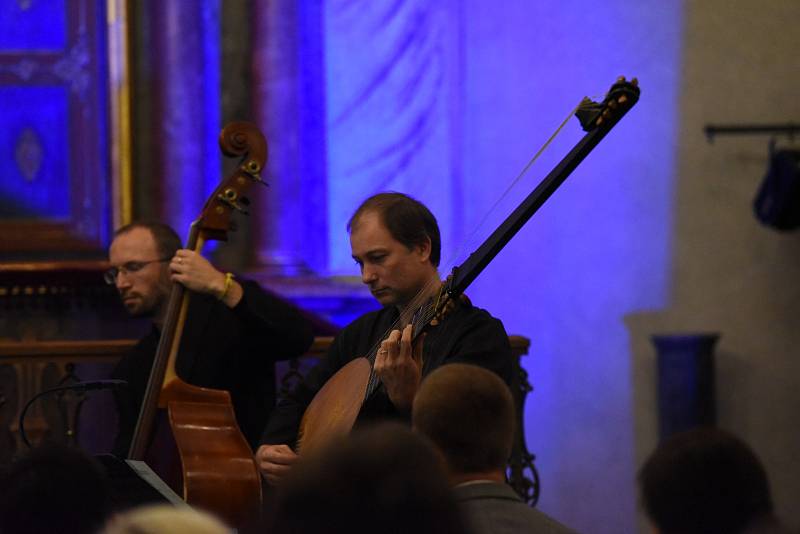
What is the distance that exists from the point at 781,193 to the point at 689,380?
3.49 ft

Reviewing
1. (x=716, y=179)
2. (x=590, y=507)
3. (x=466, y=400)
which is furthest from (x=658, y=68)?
(x=466, y=400)

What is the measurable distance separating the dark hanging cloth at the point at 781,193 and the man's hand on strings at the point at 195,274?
323cm

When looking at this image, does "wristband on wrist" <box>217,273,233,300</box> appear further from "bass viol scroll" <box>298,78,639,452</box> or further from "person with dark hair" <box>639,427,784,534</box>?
"person with dark hair" <box>639,427,784,534</box>

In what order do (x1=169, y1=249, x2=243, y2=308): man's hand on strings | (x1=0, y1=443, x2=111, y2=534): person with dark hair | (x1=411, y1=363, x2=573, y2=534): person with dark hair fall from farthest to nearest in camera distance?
(x1=169, y1=249, x2=243, y2=308): man's hand on strings, (x1=411, y1=363, x2=573, y2=534): person with dark hair, (x1=0, y1=443, x2=111, y2=534): person with dark hair

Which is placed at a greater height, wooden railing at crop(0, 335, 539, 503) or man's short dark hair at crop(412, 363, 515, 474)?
man's short dark hair at crop(412, 363, 515, 474)

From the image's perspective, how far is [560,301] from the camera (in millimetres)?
7191

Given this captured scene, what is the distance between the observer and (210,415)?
177 inches

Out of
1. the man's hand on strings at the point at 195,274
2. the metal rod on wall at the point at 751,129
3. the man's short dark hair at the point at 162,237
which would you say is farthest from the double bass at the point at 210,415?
the metal rod on wall at the point at 751,129

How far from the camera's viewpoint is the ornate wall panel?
21.7ft

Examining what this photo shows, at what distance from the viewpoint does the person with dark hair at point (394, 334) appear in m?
3.79

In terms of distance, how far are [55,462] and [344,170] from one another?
4.98m

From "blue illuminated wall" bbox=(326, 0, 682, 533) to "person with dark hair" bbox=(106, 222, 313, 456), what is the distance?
232cm

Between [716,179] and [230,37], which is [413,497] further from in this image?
[716,179]

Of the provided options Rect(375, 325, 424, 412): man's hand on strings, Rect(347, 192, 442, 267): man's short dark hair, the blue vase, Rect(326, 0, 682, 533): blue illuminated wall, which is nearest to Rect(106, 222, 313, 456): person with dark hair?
Rect(347, 192, 442, 267): man's short dark hair
